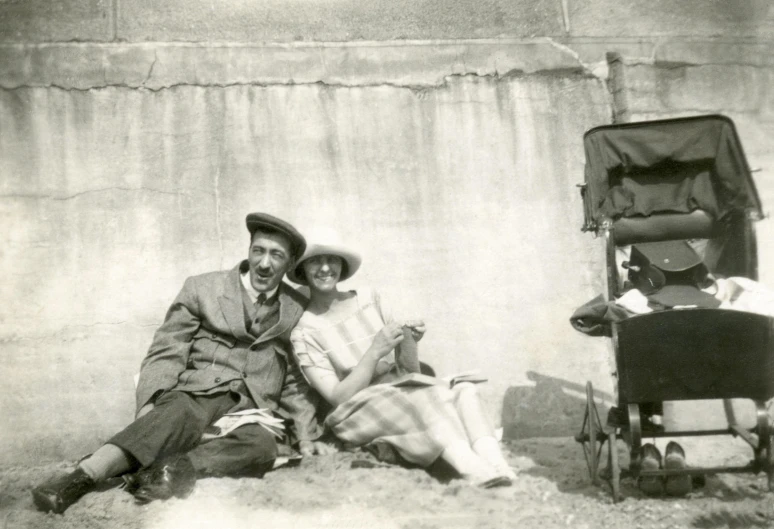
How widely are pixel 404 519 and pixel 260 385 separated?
1.35m

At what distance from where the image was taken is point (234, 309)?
4406 mm

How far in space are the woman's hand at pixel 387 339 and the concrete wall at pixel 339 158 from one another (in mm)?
953

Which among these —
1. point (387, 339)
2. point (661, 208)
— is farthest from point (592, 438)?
point (661, 208)

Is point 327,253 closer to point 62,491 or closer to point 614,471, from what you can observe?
point 62,491

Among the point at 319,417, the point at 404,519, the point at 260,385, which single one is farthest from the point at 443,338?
the point at 404,519

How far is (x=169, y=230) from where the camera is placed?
5172 mm

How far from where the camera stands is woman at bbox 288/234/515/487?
13.0 feet

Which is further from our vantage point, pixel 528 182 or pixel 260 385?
pixel 528 182

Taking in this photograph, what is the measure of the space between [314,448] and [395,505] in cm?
90

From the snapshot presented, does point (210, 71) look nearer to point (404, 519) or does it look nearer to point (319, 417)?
point (319, 417)

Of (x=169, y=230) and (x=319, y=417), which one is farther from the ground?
(x=169, y=230)

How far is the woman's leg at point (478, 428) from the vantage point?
3.87m

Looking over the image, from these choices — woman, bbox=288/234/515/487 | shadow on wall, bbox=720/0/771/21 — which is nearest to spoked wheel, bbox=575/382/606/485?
woman, bbox=288/234/515/487

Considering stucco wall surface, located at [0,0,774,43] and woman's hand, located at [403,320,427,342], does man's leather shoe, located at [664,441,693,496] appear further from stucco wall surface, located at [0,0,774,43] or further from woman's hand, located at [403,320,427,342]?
stucco wall surface, located at [0,0,774,43]
